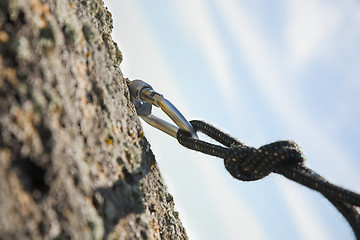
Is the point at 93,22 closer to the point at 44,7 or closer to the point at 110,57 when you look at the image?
the point at 110,57

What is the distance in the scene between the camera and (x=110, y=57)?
1.47 m

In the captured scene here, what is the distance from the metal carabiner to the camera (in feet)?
6.02

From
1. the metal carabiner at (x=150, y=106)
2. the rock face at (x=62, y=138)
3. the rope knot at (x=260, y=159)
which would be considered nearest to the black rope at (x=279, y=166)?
the rope knot at (x=260, y=159)

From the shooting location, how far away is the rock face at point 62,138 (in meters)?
0.76

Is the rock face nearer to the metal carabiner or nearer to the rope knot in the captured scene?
the rope knot

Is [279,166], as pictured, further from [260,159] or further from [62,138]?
[62,138]

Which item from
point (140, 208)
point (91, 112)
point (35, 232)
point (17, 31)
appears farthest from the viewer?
point (140, 208)

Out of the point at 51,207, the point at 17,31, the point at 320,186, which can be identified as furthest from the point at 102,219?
the point at 320,186

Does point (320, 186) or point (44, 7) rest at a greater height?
point (44, 7)

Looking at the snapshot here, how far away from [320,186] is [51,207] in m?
0.85

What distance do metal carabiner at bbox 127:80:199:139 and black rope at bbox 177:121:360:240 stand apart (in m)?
0.26

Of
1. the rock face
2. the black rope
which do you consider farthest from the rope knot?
the rock face

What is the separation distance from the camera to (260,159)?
1355mm

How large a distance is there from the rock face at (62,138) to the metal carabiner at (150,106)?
492 millimetres
